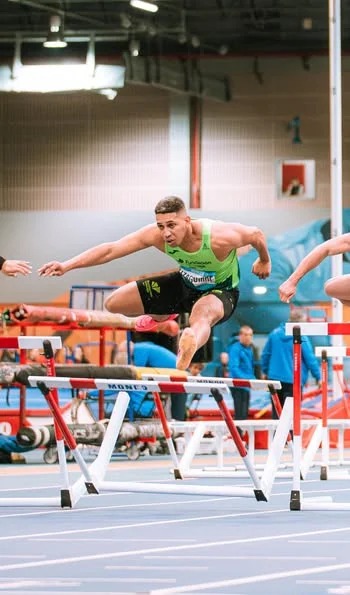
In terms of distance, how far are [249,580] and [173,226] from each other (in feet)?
11.1

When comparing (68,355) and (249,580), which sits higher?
(249,580)

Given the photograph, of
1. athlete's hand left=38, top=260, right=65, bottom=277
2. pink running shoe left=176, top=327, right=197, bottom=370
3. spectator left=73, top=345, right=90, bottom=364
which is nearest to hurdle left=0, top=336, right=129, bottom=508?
athlete's hand left=38, top=260, right=65, bottom=277

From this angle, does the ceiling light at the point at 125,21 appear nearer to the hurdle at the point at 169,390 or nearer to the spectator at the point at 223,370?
the spectator at the point at 223,370

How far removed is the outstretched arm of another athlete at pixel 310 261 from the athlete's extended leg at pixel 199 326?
0.56 metres

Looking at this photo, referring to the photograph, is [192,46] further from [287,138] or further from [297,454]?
[297,454]

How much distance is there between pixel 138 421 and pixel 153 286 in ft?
19.2

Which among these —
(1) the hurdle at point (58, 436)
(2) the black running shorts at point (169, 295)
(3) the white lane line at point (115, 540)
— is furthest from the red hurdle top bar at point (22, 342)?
(3) the white lane line at point (115, 540)

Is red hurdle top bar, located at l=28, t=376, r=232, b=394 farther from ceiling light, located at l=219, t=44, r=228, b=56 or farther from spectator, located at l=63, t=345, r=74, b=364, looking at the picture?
ceiling light, located at l=219, t=44, r=228, b=56

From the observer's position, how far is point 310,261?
686 centimetres

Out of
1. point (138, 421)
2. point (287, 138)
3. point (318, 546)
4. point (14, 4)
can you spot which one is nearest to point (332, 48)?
point (138, 421)

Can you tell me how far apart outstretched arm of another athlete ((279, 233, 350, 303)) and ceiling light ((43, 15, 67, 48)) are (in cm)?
1657

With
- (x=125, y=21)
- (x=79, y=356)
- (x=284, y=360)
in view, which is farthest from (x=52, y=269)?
(x=125, y=21)

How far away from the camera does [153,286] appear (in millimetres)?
7742

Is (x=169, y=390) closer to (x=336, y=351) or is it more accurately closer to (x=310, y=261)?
(x=310, y=261)
